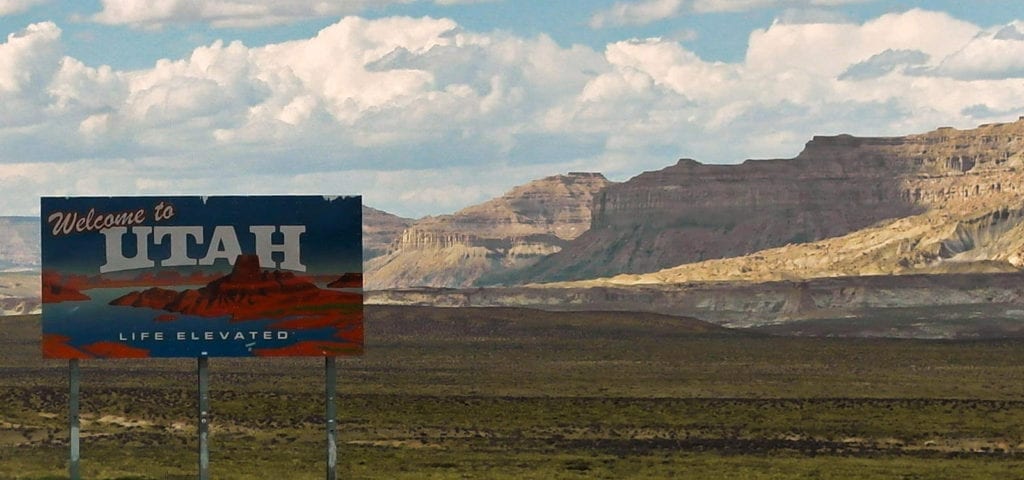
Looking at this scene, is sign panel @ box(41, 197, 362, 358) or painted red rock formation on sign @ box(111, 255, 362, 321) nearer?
sign panel @ box(41, 197, 362, 358)

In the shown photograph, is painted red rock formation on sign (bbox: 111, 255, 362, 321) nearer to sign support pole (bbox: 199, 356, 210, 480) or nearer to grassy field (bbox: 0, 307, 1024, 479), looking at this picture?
sign support pole (bbox: 199, 356, 210, 480)

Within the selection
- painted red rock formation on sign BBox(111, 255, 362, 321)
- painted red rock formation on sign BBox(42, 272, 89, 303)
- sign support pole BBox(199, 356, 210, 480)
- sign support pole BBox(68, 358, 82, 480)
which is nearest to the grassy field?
sign support pole BBox(68, 358, 82, 480)

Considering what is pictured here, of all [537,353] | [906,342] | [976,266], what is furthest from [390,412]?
[976,266]

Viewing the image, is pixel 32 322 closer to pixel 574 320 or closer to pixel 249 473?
pixel 574 320

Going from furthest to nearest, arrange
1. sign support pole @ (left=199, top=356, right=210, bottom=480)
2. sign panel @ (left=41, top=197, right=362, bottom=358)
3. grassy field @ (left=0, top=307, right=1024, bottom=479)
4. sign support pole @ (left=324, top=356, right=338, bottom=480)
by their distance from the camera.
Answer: grassy field @ (left=0, top=307, right=1024, bottom=479) < sign support pole @ (left=199, top=356, right=210, bottom=480) < sign support pole @ (left=324, top=356, right=338, bottom=480) < sign panel @ (left=41, top=197, right=362, bottom=358)

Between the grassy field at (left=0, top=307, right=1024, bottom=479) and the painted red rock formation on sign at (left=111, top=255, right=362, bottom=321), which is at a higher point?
the painted red rock formation on sign at (left=111, top=255, right=362, bottom=321)

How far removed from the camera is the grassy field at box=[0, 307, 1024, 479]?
50531mm

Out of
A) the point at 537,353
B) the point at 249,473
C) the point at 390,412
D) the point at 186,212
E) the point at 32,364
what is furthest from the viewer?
the point at 537,353

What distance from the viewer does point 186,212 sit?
3222cm

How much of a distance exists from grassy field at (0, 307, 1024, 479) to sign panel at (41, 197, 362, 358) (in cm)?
1195

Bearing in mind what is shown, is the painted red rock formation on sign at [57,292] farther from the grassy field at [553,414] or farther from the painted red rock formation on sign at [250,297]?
the grassy field at [553,414]

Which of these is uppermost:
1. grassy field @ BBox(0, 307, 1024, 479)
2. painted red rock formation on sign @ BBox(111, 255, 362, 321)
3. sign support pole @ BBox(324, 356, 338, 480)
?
painted red rock formation on sign @ BBox(111, 255, 362, 321)

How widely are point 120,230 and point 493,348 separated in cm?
8258

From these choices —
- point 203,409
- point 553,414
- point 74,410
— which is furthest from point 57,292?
point 553,414
